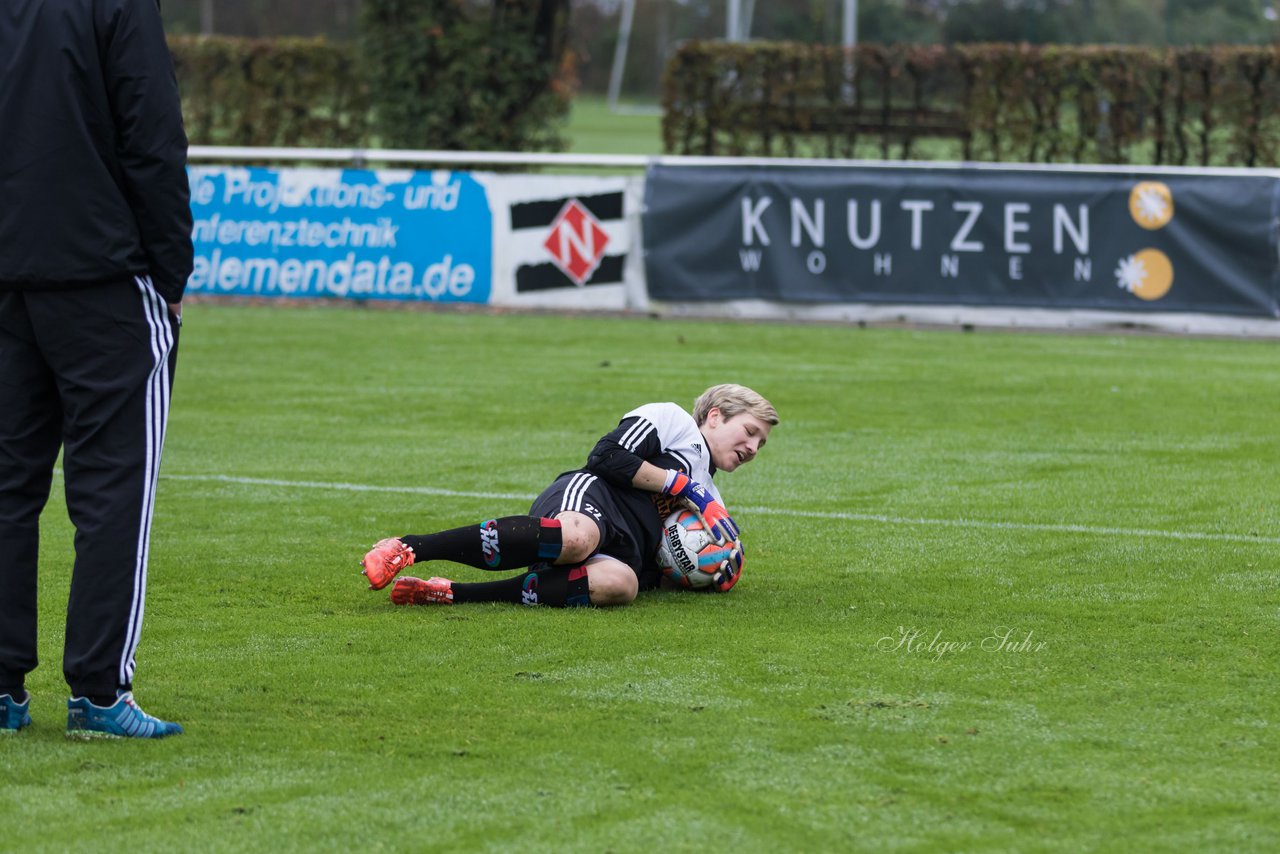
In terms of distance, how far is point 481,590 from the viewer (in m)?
6.23

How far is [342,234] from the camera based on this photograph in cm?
1775

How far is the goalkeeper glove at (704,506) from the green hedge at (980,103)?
1589cm

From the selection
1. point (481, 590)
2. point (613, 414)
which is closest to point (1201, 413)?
point (613, 414)

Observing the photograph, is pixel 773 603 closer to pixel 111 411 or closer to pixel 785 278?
pixel 111 411

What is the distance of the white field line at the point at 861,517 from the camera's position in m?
7.46

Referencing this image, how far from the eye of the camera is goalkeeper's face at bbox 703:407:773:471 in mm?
6387

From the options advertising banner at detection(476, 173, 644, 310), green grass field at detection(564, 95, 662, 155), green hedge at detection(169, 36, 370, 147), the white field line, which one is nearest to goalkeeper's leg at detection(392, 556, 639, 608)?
the white field line

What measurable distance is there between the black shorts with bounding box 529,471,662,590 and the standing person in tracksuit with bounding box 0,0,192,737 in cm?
201

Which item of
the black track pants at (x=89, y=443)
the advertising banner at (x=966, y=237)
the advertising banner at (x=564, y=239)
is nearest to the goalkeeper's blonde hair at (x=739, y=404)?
the black track pants at (x=89, y=443)

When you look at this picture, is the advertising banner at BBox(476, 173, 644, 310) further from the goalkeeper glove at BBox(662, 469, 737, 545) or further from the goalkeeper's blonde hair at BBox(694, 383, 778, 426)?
the goalkeeper glove at BBox(662, 469, 737, 545)

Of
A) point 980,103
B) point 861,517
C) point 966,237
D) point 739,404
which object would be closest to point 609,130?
point 980,103

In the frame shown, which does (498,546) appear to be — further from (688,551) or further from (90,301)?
(90,301)

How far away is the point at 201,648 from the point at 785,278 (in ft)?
38.3

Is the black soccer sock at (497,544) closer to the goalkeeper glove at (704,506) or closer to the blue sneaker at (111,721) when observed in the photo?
the goalkeeper glove at (704,506)
